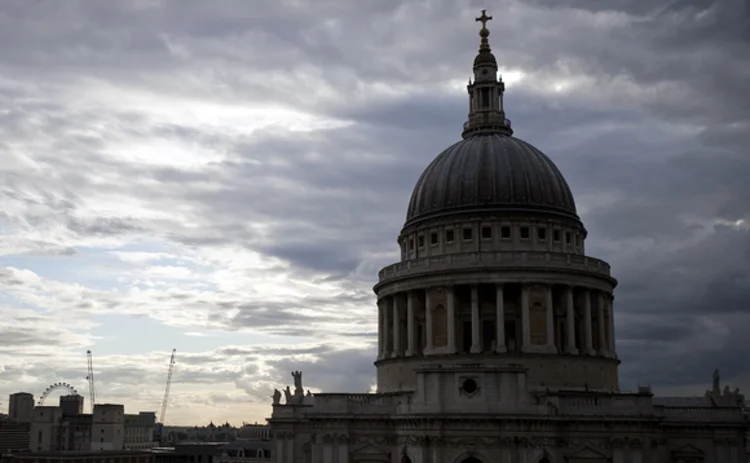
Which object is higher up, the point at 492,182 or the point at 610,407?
the point at 492,182

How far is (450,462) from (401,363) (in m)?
16.9

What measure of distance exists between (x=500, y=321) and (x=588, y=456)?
48.4 ft

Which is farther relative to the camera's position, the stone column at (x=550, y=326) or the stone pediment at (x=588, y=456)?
the stone column at (x=550, y=326)

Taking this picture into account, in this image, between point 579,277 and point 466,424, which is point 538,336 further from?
point 466,424

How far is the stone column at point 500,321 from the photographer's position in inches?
2992

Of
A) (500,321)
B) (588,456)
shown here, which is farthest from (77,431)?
(588,456)

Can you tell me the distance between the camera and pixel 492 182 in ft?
274

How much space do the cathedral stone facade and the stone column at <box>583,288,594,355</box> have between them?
0.42ft

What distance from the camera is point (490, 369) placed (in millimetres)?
66312

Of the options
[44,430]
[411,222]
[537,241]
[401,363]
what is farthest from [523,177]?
[44,430]

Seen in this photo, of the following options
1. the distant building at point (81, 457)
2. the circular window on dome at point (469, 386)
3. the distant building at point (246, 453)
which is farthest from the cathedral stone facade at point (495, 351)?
the distant building at point (81, 457)

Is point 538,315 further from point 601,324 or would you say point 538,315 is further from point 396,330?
point 396,330

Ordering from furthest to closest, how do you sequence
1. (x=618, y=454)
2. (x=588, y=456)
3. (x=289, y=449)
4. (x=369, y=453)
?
(x=289, y=449), (x=369, y=453), (x=588, y=456), (x=618, y=454)

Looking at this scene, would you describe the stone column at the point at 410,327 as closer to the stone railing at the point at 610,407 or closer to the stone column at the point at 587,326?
the stone column at the point at 587,326
